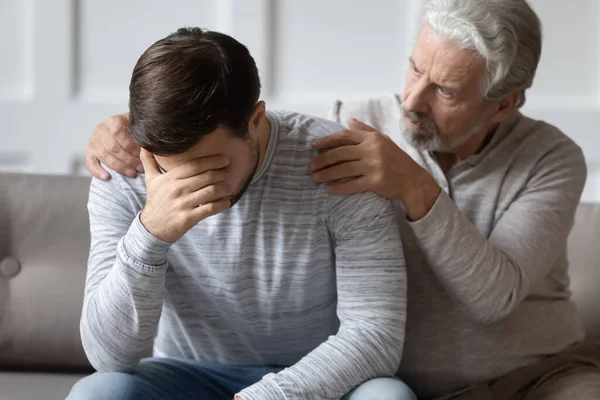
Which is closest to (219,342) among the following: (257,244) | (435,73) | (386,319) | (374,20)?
(257,244)

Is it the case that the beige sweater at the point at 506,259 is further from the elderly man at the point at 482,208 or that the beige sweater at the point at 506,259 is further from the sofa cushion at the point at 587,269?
the sofa cushion at the point at 587,269

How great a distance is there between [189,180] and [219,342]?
41 cm

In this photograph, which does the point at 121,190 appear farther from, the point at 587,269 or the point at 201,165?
the point at 587,269

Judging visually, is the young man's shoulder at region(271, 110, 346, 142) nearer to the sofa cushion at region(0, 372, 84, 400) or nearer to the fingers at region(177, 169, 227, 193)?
the fingers at region(177, 169, 227, 193)

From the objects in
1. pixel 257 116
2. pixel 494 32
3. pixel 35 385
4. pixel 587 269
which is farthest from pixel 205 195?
pixel 587 269

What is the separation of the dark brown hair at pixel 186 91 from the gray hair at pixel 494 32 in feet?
1.52

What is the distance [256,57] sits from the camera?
2.37m

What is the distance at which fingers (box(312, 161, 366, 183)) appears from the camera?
1.35m

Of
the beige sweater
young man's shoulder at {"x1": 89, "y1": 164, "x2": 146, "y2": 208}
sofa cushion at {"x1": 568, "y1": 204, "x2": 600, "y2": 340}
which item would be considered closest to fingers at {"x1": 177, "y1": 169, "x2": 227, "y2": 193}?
young man's shoulder at {"x1": 89, "y1": 164, "x2": 146, "y2": 208}

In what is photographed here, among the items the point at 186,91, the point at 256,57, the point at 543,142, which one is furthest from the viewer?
the point at 256,57

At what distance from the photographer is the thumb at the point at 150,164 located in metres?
1.26

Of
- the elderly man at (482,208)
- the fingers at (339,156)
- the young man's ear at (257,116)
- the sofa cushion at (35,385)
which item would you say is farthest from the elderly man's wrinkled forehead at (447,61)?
the sofa cushion at (35,385)

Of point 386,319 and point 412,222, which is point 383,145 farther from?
point 386,319

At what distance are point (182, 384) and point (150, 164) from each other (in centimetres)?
41
